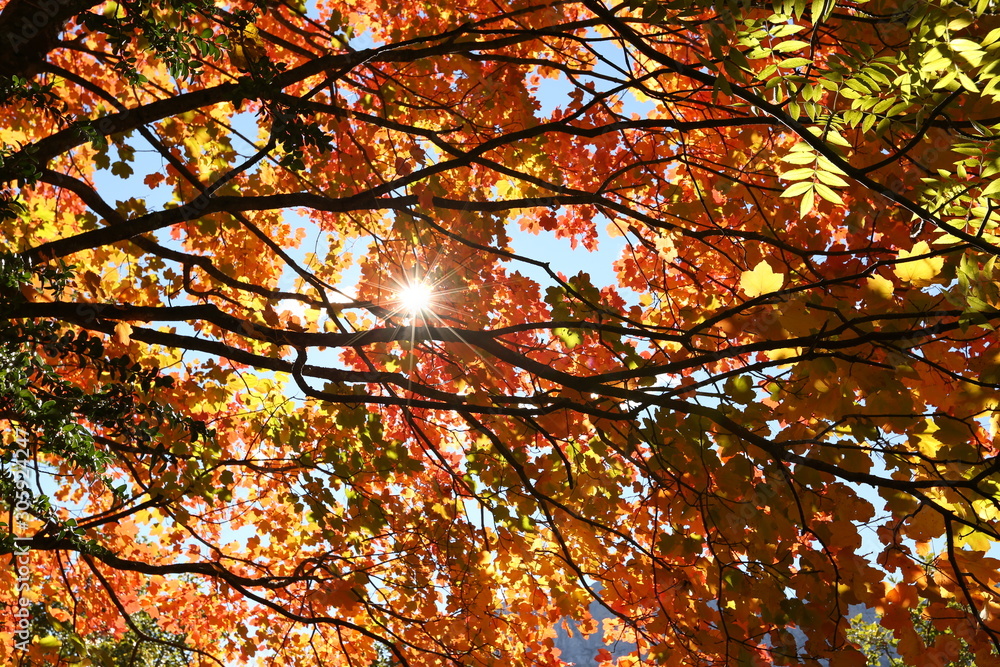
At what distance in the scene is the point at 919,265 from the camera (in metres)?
2.63

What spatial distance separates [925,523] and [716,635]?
5.07ft

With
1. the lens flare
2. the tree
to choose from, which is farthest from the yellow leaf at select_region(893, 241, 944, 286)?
the lens flare

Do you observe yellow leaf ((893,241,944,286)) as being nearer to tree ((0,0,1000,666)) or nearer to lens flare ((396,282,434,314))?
tree ((0,0,1000,666))

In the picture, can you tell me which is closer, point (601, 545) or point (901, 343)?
point (901, 343)

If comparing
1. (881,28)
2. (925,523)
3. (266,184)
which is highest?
(266,184)

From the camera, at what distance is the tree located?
2.58 metres

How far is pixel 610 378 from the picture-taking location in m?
3.03

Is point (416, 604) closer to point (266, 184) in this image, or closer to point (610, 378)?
point (610, 378)

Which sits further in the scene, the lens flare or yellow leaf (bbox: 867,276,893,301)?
the lens flare

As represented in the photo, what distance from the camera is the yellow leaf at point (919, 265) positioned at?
101 inches

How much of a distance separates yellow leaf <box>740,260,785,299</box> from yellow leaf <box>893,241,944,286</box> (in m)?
0.47

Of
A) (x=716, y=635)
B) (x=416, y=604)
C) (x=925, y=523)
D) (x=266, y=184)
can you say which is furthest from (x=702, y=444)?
(x=266, y=184)

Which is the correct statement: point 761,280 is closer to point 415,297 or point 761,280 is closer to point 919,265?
point 919,265

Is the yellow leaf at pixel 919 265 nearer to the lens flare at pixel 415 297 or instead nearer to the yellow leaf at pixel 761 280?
the yellow leaf at pixel 761 280
